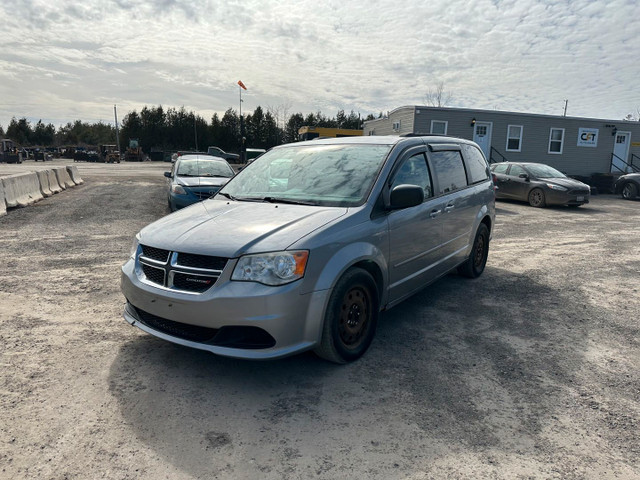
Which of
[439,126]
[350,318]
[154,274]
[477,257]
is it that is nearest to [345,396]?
[350,318]

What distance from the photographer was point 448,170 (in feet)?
16.8

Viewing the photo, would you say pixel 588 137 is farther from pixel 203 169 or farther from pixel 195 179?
pixel 195 179

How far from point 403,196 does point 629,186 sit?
62.8 ft

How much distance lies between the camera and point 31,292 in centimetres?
507

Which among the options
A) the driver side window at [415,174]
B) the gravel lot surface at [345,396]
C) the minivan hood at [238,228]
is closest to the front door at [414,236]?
the driver side window at [415,174]

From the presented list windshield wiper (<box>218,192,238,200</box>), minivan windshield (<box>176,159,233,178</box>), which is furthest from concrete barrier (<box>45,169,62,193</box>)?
windshield wiper (<box>218,192,238,200</box>)

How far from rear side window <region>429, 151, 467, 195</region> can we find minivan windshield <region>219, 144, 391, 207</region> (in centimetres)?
88

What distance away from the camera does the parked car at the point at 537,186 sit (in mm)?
14195

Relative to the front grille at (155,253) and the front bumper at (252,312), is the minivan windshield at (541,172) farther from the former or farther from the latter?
the front grille at (155,253)

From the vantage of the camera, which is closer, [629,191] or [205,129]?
[629,191]

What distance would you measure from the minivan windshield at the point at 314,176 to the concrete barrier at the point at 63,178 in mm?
14055

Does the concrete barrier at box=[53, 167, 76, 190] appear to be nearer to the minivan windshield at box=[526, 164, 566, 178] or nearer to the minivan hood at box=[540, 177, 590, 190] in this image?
the minivan windshield at box=[526, 164, 566, 178]

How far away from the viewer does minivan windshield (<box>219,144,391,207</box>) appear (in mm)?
3846

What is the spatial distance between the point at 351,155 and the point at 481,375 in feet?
7.28
